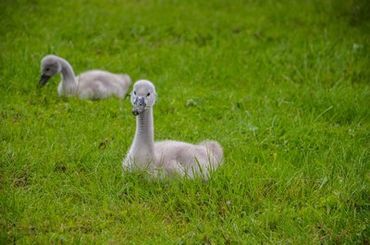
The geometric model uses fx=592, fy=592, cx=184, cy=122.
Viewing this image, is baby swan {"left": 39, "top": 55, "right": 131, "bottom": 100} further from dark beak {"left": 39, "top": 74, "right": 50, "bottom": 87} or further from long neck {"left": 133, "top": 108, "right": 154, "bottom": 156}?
long neck {"left": 133, "top": 108, "right": 154, "bottom": 156}

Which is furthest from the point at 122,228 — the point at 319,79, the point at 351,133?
the point at 319,79

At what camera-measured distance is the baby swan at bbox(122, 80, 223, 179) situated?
5746 mm

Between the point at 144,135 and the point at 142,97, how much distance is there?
14.8 inches

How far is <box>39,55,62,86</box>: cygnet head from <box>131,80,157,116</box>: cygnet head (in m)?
2.50

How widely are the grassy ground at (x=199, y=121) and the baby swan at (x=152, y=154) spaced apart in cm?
13

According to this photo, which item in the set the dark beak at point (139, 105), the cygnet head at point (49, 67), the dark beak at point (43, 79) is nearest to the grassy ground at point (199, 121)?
the dark beak at point (43, 79)

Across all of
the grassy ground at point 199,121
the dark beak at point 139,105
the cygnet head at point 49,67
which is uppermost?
the dark beak at point 139,105

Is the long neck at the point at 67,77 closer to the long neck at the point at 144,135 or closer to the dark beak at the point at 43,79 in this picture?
the dark beak at the point at 43,79

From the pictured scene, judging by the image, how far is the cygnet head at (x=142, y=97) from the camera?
18.8 ft

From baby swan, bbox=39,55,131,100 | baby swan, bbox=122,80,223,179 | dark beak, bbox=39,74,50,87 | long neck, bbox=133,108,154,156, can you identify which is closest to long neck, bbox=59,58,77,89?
baby swan, bbox=39,55,131,100

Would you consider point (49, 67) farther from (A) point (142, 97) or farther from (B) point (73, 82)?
(A) point (142, 97)

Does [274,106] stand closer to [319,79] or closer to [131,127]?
[319,79]

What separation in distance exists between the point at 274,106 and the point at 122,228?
3530mm

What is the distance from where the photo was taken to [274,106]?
7.96m
